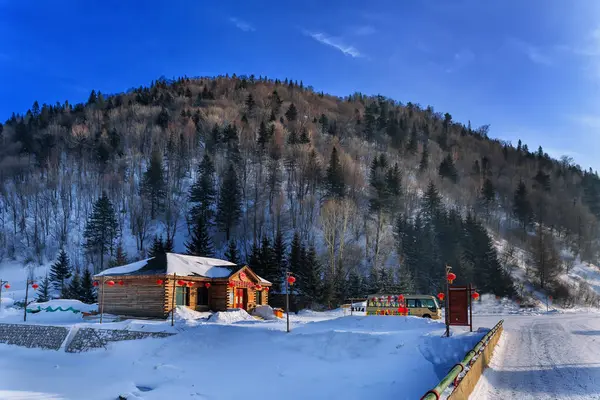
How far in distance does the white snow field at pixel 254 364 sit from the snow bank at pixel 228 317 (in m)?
2.25

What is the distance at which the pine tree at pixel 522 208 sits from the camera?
7975 centimetres

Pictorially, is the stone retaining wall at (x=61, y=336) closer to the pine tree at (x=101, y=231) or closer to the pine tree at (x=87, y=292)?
the pine tree at (x=87, y=292)

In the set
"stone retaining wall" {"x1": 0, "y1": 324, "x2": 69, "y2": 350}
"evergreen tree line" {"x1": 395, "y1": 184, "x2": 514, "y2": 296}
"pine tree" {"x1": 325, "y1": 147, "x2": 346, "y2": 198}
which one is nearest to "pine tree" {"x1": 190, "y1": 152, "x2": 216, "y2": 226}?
"pine tree" {"x1": 325, "y1": 147, "x2": 346, "y2": 198}

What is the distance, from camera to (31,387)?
770 inches

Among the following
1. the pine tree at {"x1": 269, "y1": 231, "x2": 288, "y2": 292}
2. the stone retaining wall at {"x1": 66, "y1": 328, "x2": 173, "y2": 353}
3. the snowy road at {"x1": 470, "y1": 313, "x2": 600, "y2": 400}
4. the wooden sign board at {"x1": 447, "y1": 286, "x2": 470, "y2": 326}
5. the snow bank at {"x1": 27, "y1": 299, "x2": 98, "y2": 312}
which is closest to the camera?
the snowy road at {"x1": 470, "y1": 313, "x2": 600, "y2": 400}

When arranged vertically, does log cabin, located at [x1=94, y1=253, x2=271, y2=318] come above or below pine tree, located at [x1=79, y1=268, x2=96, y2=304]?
above

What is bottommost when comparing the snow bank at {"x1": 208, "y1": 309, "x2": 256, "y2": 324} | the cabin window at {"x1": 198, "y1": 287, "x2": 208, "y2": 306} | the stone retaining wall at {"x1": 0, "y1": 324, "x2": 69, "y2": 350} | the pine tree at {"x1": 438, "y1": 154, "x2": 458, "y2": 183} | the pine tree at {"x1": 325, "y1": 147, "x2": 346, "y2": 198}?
the stone retaining wall at {"x1": 0, "y1": 324, "x2": 69, "y2": 350}

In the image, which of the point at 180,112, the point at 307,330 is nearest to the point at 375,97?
the point at 180,112

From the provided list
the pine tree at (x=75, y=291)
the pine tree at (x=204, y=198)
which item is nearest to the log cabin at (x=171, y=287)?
the pine tree at (x=75, y=291)

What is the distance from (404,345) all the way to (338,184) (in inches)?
2156

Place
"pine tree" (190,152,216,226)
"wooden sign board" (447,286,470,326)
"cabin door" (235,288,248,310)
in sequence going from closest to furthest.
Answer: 1. "wooden sign board" (447,286,470,326)
2. "cabin door" (235,288,248,310)
3. "pine tree" (190,152,216,226)

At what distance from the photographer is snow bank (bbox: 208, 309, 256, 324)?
2652 centimetres

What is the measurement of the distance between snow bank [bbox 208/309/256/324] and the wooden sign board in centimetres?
1333

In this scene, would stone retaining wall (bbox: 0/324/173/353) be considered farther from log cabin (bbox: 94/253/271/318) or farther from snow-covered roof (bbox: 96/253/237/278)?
snow-covered roof (bbox: 96/253/237/278)
